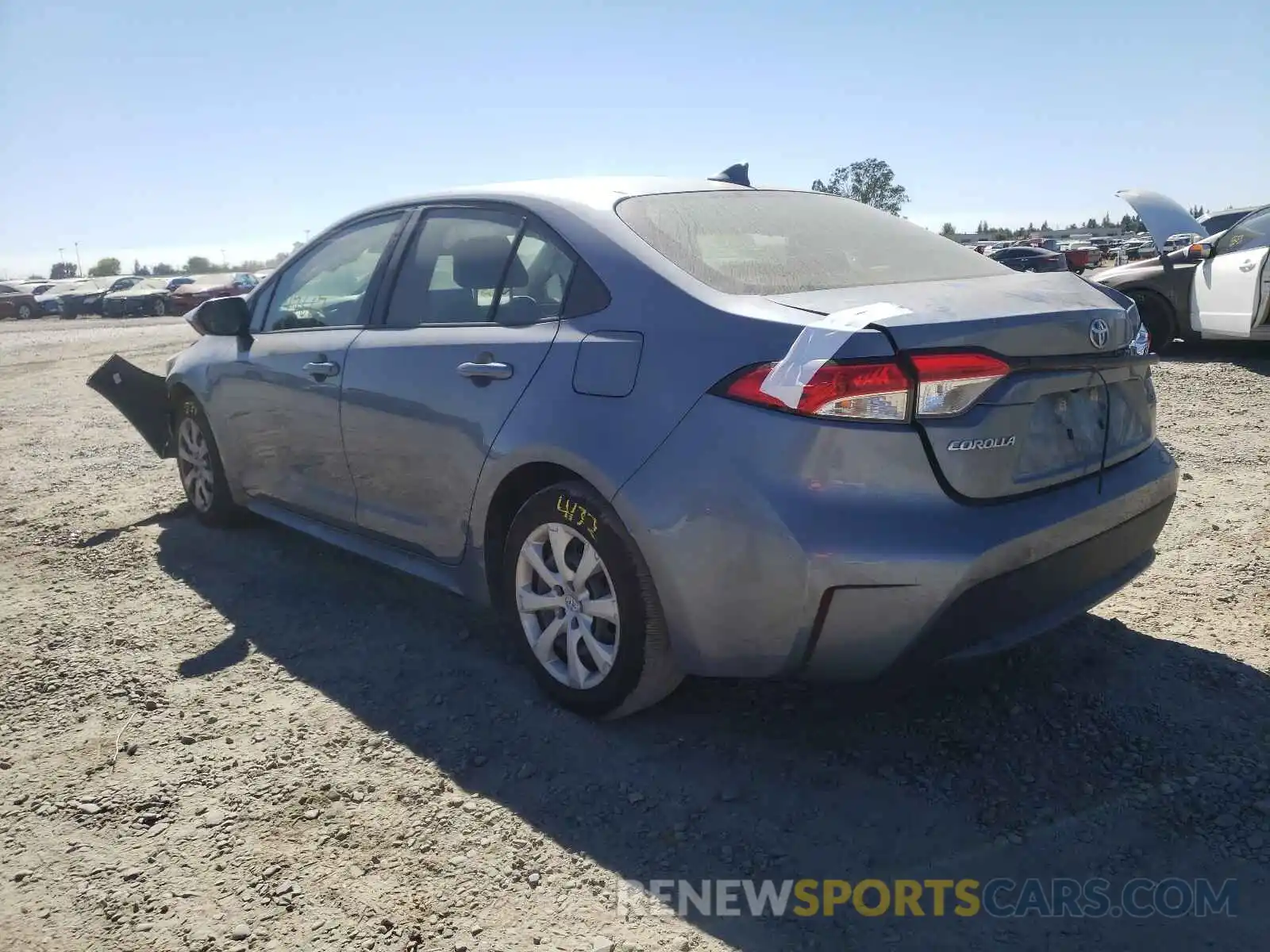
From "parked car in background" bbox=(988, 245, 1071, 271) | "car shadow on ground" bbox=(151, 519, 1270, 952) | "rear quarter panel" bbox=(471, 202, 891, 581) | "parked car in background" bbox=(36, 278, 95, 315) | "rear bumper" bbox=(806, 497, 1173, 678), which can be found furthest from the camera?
"parked car in background" bbox=(36, 278, 95, 315)

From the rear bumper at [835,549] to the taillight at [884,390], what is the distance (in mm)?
39

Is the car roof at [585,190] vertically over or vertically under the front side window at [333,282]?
over

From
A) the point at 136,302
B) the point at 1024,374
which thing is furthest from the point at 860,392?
the point at 136,302

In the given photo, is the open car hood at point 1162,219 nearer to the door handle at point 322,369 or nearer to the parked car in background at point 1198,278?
the parked car in background at point 1198,278

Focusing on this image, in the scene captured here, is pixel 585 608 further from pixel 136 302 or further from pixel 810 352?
pixel 136 302

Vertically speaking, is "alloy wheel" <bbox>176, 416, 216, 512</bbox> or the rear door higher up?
the rear door

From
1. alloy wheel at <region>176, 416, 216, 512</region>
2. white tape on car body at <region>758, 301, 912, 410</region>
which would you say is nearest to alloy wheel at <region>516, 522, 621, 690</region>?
white tape on car body at <region>758, 301, 912, 410</region>

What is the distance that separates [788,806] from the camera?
251 centimetres

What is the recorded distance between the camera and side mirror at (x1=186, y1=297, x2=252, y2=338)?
14.7ft

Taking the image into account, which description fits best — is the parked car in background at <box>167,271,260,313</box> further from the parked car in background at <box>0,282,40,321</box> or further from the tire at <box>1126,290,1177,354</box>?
the tire at <box>1126,290,1177,354</box>

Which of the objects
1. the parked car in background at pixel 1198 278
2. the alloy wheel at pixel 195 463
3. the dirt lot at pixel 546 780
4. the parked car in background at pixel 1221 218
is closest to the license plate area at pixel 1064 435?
the dirt lot at pixel 546 780

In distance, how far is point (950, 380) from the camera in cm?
231

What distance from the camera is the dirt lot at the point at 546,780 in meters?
2.18

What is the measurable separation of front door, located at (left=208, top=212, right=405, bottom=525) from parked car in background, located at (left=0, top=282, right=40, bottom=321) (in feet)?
131
